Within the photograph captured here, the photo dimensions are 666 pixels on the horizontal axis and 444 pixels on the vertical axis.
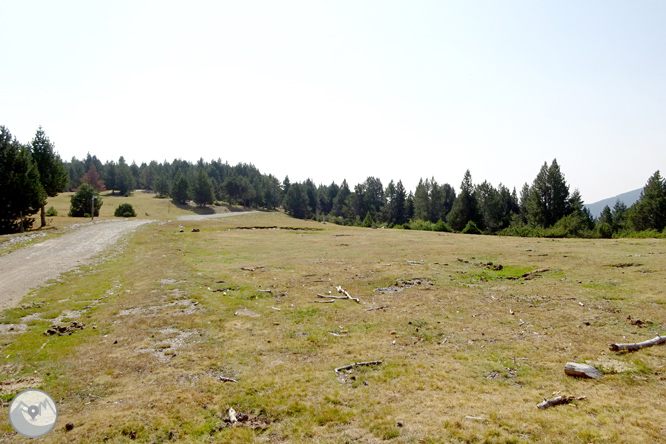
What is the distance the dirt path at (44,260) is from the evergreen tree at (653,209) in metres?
88.1

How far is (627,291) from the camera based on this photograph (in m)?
16.5

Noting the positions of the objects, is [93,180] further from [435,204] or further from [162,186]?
[435,204]

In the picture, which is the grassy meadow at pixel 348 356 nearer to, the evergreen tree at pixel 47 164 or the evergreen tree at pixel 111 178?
the evergreen tree at pixel 47 164

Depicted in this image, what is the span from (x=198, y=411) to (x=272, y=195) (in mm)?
153880

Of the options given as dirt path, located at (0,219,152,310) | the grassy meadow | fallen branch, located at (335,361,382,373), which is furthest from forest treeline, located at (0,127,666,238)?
fallen branch, located at (335,361,382,373)

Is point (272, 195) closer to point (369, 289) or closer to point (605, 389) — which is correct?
point (369, 289)

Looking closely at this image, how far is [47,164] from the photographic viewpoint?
5381cm

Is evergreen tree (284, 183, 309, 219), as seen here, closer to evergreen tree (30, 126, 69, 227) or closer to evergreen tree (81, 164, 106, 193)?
evergreen tree (81, 164, 106, 193)

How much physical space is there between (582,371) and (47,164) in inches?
2777

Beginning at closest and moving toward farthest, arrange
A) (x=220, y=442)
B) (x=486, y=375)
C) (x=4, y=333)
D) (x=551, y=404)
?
(x=220, y=442) → (x=551, y=404) → (x=486, y=375) → (x=4, y=333)

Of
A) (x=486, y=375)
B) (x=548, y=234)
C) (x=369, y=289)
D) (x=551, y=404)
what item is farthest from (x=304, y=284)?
(x=548, y=234)

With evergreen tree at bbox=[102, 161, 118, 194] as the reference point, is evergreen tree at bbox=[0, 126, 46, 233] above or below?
below

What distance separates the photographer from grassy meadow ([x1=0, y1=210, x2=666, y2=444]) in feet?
23.0

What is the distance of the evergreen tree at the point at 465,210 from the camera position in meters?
80.6
